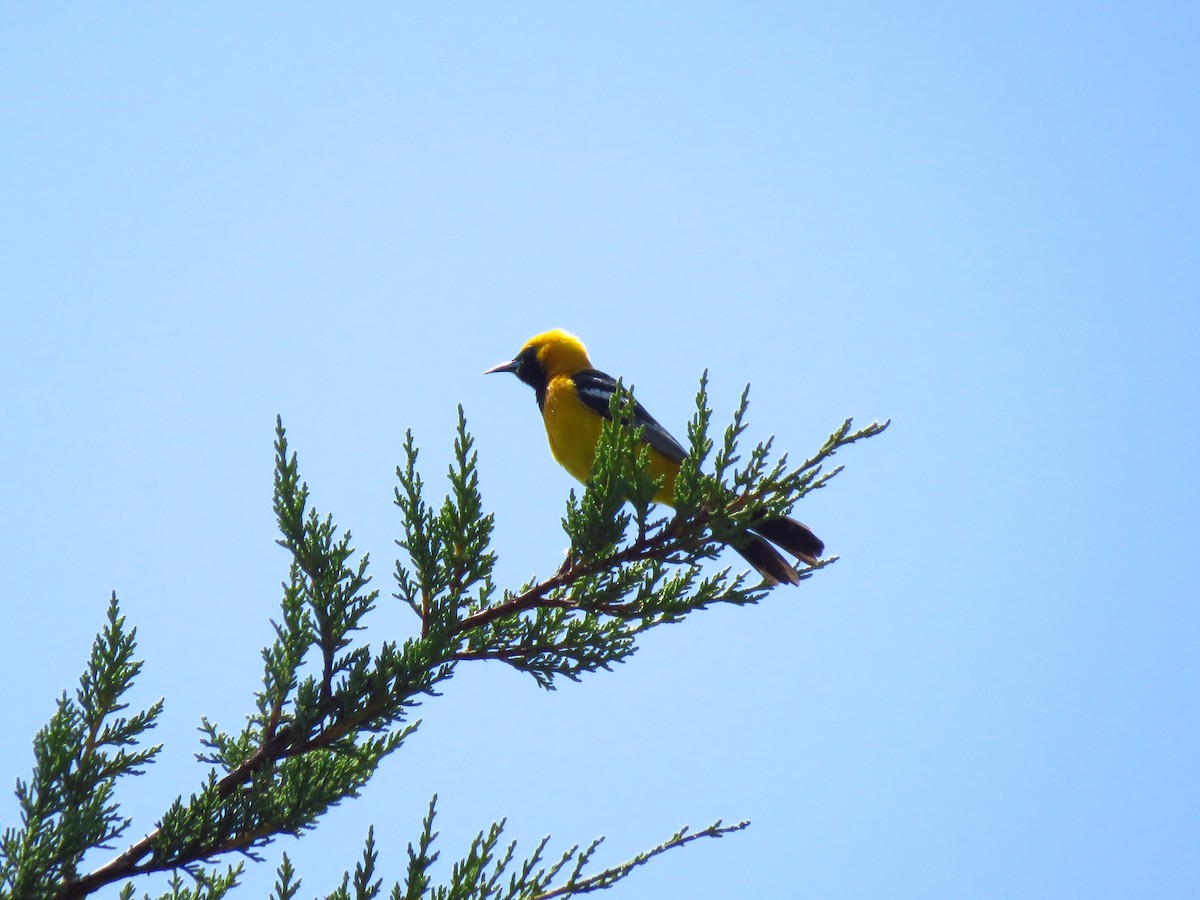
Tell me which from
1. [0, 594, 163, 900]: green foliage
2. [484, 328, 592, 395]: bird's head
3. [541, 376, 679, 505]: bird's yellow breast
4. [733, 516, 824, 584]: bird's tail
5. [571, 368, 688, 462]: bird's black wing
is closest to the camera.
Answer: [0, 594, 163, 900]: green foliage

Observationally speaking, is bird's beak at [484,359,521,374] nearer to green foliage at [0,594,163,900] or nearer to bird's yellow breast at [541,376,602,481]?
bird's yellow breast at [541,376,602,481]

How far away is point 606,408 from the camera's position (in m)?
5.29

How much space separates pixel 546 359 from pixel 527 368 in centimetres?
A: 20

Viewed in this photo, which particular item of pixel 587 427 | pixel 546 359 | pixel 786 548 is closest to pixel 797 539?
pixel 786 548

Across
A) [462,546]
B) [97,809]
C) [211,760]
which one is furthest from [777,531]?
[97,809]

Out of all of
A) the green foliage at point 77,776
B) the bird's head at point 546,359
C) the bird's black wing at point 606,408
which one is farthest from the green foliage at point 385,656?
the bird's head at point 546,359

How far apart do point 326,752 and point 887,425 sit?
6.19ft

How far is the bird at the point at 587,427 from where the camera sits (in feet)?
12.4

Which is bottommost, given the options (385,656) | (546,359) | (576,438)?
(385,656)

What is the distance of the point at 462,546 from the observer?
9.07 ft

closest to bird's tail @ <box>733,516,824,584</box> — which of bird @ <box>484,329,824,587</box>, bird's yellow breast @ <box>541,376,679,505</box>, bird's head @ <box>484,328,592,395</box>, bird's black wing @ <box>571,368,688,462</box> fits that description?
bird @ <box>484,329,824,587</box>

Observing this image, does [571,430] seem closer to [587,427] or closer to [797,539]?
[587,427]

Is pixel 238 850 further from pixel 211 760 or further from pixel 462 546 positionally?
pixel 462 546

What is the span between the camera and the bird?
378cm
